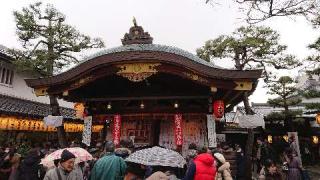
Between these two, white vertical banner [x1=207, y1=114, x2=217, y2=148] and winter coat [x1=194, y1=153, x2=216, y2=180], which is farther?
white vertical banner [x1=207, y1=114, x2=217, y2=148]

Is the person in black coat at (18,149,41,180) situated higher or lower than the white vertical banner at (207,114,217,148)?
lower

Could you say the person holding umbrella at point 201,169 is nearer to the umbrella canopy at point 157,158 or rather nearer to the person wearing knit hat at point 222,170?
the person wearing knit hat at point 222,170

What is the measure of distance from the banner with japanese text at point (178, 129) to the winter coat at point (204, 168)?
6120 mm

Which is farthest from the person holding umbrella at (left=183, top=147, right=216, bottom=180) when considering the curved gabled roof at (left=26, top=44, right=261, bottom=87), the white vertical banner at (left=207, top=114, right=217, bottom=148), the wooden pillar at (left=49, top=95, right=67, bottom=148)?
the wooden pillar at (left=49, top=95, right=67, bottom=148)

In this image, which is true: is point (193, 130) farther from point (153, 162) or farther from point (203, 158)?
point (153, 162)

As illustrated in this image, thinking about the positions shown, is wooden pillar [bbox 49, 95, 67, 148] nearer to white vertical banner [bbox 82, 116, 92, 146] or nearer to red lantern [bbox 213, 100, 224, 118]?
white vertical banner [bbox 82, 116, 92, 146]

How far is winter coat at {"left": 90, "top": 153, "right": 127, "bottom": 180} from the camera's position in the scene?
734cm

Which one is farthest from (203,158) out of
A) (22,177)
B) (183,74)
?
(22,177)

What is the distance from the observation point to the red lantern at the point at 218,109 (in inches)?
553

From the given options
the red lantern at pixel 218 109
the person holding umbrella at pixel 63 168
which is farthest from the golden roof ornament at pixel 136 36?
the person holding umbrella at pixel 63 168

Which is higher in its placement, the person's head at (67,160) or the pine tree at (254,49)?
the pine tree at (254,49)

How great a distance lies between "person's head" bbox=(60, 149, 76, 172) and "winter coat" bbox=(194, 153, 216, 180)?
3.43 meters

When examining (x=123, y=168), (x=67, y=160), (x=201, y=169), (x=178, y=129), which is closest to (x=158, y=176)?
(x=67, y=160)

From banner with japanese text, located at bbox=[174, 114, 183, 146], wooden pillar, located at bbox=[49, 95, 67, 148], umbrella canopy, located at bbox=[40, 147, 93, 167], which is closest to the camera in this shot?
umbrella canopy, located at bbox=[40, 147, 93, 167]
